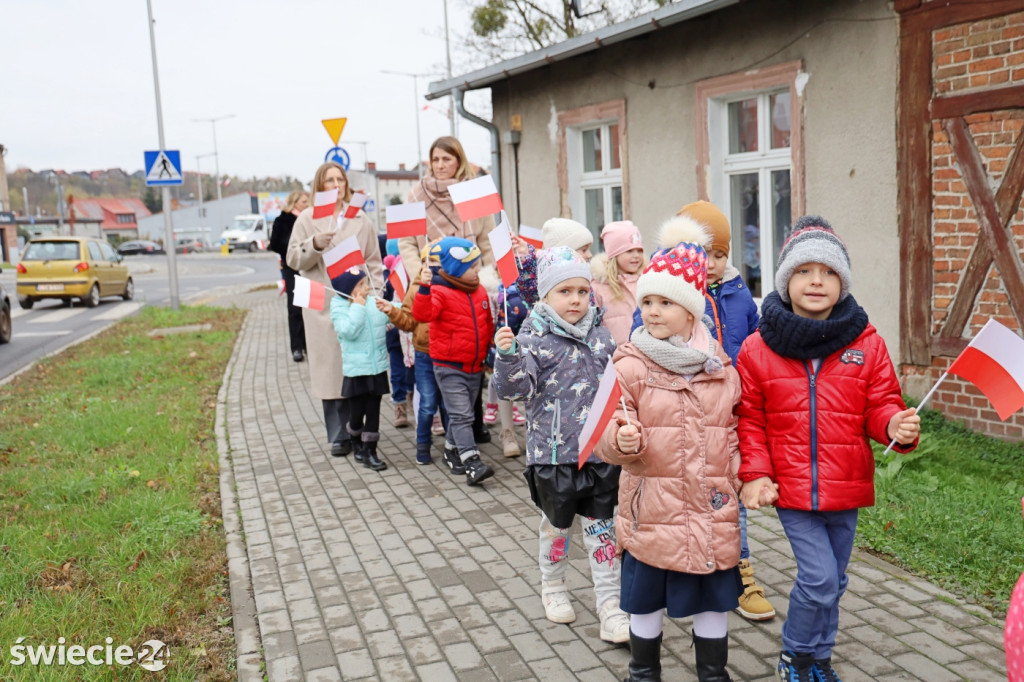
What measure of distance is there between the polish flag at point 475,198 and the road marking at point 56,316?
16.7 metres

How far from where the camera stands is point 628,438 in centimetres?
292

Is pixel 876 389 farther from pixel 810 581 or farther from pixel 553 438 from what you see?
pixel 553 438

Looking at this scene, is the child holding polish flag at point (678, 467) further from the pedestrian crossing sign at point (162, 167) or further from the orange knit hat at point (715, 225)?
the pedestrian crossing sign at point (162, 167)

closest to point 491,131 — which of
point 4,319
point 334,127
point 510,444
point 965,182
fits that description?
point 334,127

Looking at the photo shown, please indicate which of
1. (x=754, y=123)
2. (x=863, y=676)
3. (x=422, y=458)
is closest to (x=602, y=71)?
(x=754, y=123)

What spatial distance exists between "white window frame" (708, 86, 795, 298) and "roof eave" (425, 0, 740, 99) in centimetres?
89

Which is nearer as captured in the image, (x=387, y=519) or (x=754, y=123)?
(x=387, y=519)

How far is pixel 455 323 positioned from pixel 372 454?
1411mm

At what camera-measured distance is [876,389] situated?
306 cm

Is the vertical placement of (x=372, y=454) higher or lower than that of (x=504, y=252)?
lower

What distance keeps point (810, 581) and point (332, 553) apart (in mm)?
2782

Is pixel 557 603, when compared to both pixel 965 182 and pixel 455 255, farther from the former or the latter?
pixel 965 182

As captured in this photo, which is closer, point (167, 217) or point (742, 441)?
point (742, 441)

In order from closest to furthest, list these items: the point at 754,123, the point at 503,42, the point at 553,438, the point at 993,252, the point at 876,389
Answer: the point at 876,389 → the point at 553,438 → the point at 993,252 → the point at 754,123 → the point at 503,42
